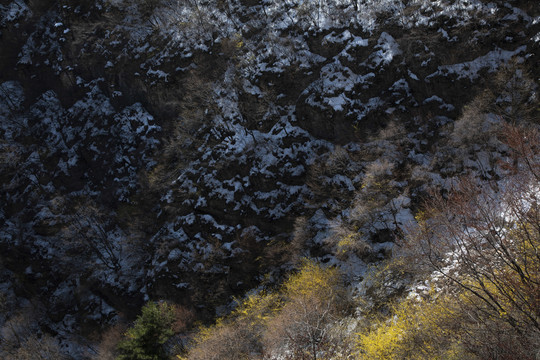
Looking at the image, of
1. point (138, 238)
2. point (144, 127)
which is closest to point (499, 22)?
point (144, 127)

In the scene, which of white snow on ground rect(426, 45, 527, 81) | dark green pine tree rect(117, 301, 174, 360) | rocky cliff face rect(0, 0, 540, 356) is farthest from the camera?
rocky cliff face rect(0, 0, 540, 356)

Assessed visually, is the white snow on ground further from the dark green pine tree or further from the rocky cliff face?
the dark green pine tree

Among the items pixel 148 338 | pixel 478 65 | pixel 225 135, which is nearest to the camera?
pixel 148 338

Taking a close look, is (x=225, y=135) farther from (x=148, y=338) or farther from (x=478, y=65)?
(x=478, y=65)

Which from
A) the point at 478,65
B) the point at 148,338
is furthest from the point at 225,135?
the point at 478,65

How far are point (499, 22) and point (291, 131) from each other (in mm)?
18196

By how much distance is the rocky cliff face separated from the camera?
2580cm

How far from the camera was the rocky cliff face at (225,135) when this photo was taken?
25.8 m

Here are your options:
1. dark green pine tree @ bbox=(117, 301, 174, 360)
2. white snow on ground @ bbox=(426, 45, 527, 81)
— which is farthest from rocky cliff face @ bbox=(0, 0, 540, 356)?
dark green pine tree @ bbox=(117, 301, 174, 360)

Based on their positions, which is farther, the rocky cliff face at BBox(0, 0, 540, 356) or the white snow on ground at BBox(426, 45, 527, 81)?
the rocky cliff face at BBox(0, 0, 540, 356)

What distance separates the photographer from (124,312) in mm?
33719

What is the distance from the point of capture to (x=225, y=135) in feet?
108

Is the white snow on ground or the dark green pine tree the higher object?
the white snow on ground

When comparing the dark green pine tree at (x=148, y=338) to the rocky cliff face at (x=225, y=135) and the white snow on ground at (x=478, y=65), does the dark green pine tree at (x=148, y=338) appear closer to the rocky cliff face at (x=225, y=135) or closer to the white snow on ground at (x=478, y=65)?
the rocky cliff face at (x=225, y=135)
